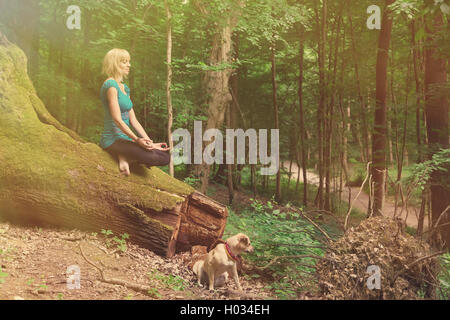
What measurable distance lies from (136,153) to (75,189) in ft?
3.22

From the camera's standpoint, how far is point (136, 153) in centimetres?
499

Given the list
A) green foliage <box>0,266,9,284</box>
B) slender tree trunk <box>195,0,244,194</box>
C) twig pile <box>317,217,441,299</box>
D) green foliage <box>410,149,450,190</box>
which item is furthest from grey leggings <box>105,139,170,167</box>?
slender tree trunk <box>195,0,244,194</box>

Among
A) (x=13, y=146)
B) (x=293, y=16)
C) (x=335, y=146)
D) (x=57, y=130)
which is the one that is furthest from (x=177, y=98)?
(x=335, y=146)

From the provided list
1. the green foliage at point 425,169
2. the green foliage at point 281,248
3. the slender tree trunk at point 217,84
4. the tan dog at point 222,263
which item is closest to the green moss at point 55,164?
the tan dog at point 222,263

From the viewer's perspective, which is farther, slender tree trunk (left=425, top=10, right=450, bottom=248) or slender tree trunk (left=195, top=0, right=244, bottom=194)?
slender tree trunk (left=195, top=0, right=244, bottom=194)

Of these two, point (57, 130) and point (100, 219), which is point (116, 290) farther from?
point (57, 130)

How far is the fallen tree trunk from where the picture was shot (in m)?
4.77

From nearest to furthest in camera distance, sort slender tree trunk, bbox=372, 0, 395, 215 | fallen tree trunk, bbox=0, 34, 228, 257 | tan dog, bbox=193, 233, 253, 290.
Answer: tan dog, bbox=193, 233, 253, 290, fallen tree trunk, bbox=0, 34, 228, 257, slender tree trunk, bbox=372, 0, 395, 215

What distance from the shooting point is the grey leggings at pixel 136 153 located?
4980mm

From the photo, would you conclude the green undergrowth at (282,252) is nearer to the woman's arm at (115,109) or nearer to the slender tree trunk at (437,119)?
the woman's arm at (115,109)

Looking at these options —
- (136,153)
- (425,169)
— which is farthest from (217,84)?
(425,169)

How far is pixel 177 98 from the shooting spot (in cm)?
915

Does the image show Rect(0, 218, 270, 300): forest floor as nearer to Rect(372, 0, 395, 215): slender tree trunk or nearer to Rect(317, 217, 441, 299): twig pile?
Rect(317, 217, 441, 299): twig pile
